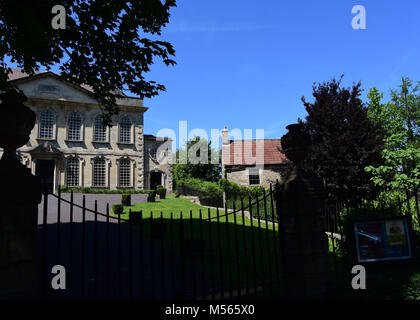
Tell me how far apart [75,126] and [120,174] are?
7708 millimetres

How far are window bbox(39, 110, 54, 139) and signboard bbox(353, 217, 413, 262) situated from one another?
32.6 m

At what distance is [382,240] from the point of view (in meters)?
5.02

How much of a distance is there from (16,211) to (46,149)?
29318 mm

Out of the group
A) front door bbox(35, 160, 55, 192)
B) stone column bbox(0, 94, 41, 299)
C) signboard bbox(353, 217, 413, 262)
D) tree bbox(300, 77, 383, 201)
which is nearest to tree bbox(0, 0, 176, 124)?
stone column bbox(0, 94, 41, 299)

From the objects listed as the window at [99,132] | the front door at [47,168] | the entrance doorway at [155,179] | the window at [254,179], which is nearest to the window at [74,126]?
the window at [99,132]

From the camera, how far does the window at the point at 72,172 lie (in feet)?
97.1

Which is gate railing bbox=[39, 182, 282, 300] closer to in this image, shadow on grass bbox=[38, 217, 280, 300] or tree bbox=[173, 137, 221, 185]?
shadow on grass bbox=[38, 217, 280, 300]

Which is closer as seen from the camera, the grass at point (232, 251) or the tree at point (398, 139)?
the grass at point (232, 251)

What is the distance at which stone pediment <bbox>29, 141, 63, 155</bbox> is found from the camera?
2806 centimetres

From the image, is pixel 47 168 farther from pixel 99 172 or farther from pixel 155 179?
pixel 155 179

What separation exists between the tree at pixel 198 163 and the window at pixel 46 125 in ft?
60.4

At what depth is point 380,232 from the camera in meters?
5.04

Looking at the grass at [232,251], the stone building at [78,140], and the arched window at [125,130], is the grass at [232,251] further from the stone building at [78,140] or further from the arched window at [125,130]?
the arched window at [125,130]

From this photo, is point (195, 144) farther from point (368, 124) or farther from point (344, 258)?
point (344, 258)
